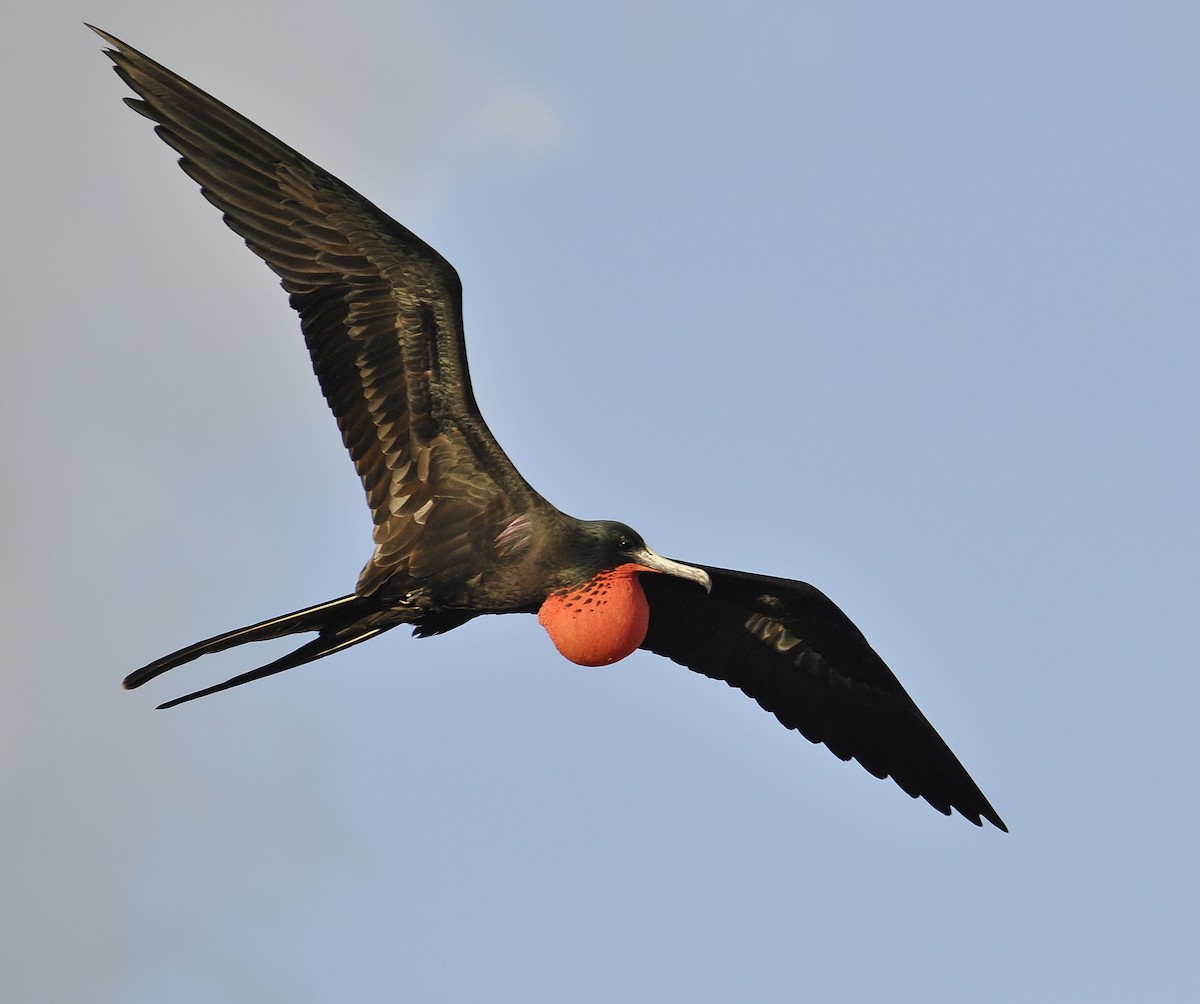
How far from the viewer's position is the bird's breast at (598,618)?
10.6 metres

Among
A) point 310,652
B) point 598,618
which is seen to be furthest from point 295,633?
point 598,618

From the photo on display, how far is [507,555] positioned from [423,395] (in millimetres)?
945

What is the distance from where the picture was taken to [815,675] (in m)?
13.0

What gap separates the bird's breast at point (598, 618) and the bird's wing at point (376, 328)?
52 cm

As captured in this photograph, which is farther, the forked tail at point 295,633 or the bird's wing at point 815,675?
the bird's wing at point 815,675

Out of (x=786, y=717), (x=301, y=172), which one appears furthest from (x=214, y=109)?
(x=786, y=717)

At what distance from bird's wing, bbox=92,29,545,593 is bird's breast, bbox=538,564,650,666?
52 cm

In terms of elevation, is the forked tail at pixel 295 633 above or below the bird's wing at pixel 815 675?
below

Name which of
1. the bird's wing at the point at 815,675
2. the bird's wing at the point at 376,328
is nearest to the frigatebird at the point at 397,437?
the bird's wing at the point at 376,328

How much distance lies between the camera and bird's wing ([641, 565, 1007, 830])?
41.7ft

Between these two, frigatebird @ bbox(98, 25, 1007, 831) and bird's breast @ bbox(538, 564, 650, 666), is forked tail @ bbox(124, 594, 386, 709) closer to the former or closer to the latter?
frigatebird @ bbox(98, 25, 1007, 831)

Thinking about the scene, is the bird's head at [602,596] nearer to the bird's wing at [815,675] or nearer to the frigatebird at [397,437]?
the frigatebird at [397,437]

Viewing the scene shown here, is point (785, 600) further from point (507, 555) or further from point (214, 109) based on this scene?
point (214, 109)

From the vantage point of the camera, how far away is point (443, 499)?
10914 millimetres
